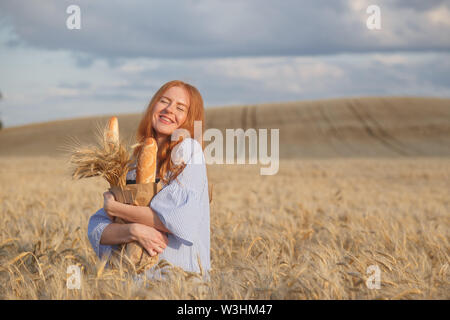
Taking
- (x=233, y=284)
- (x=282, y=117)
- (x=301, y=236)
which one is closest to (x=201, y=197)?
(x=233, y=284)

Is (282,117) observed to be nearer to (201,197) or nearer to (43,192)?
(43,192)

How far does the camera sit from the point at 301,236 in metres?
4.22

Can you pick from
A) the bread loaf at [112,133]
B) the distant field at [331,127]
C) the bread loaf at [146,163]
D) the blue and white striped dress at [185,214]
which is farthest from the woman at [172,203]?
the distant field at [331,127]

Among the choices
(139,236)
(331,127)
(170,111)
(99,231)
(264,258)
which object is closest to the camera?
(139,236)

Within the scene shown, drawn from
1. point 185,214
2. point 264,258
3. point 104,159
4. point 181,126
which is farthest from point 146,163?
point 264,258

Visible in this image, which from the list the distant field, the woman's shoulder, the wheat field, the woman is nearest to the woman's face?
the woman

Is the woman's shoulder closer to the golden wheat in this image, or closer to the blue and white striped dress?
the blue and white striped dress

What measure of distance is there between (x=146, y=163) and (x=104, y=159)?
0.79 ft

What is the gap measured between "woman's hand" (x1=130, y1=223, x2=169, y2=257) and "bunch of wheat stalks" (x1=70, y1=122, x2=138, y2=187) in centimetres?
28

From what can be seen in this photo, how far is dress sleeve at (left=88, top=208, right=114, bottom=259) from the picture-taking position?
2602 millimetres

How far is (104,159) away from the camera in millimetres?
2400

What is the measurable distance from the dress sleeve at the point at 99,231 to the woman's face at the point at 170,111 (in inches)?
26.4

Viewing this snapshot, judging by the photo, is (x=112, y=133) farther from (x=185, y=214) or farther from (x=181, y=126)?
(x=185, y=214)

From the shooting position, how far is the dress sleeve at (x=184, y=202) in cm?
239
